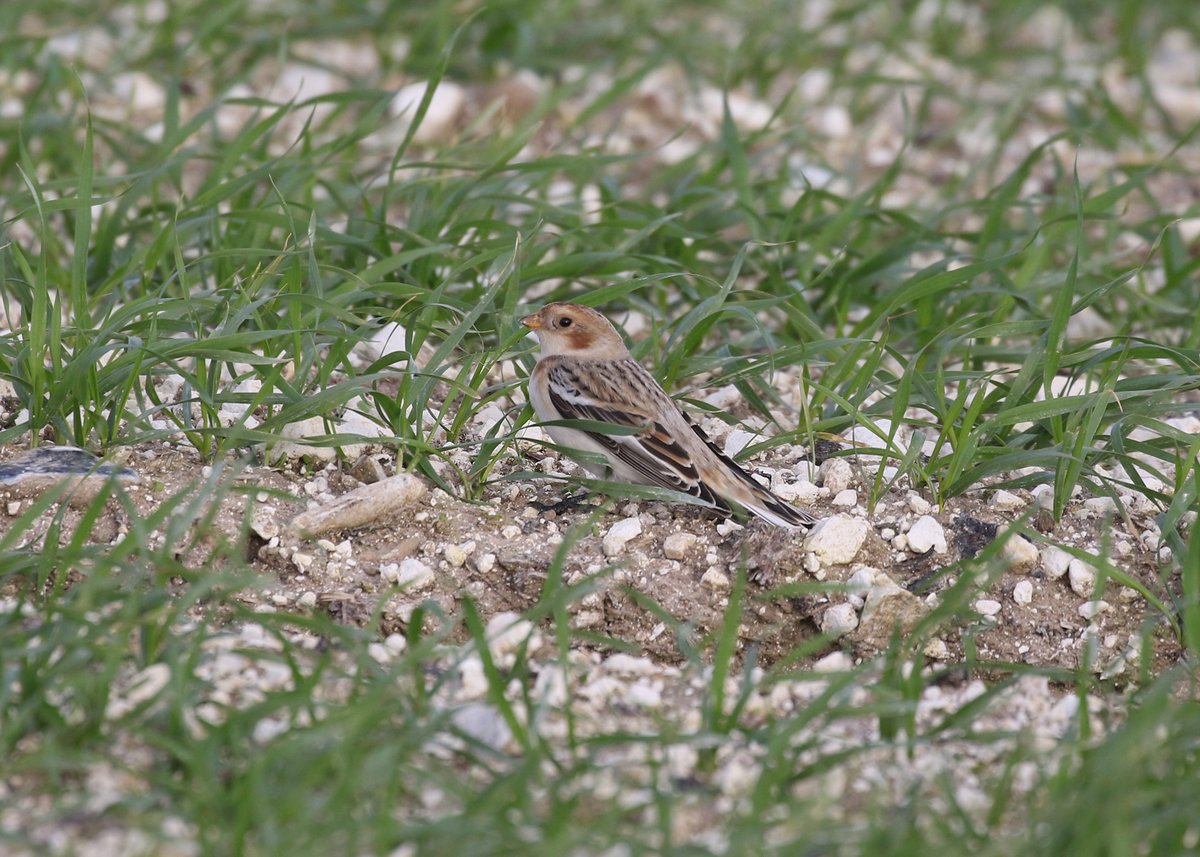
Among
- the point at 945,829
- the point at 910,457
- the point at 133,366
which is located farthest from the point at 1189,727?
the point at 133,366

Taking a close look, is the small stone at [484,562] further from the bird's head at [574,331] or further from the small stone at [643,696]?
the bird's head at [574,331]

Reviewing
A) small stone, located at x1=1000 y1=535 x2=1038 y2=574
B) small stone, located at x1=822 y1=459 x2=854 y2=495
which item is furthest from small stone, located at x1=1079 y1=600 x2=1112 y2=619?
small stone, located at x1=822 y1=459 x2=854 y2=495

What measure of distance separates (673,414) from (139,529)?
5.57 feet

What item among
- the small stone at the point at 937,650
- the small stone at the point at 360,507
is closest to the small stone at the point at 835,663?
the small stone at the point at 937,650

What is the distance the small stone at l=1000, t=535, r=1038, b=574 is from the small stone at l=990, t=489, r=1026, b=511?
8.6 inches

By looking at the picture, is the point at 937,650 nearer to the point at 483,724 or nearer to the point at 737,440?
the point at 737,440

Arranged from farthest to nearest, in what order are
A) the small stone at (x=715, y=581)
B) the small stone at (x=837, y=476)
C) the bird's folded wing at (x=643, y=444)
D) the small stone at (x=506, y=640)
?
the small stone at (x=837, y=476) → the bird's folded wing at (x=643, y=444) → the small stone at (x=715, y=581) → the small stone at (x=506, y=640)

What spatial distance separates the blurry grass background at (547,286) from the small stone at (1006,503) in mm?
95

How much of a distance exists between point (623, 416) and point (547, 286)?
1317 mm

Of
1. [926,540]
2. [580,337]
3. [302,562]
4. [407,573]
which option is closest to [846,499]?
[926,540]

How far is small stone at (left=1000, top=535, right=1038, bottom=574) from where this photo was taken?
4.00m

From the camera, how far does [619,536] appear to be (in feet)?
13.4

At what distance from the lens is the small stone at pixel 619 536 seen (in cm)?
406

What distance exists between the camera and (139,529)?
3.33 m
